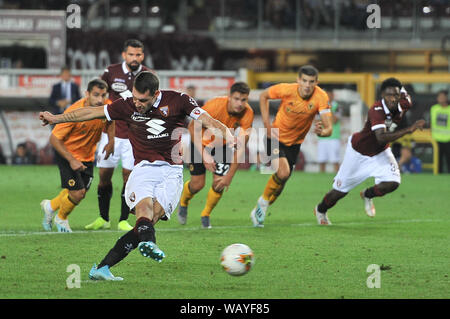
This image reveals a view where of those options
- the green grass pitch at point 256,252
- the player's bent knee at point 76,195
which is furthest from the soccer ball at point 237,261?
the player's bent knee at point 76,195

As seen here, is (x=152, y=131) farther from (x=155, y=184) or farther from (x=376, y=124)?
(x=376, y=124)

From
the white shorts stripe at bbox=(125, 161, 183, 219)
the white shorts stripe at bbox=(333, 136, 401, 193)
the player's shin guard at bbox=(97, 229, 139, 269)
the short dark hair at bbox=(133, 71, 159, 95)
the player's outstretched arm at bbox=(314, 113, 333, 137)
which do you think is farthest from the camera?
the white shorts stripe at bbox=(333, 136, 401, 193)

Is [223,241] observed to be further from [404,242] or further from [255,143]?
[255,143]

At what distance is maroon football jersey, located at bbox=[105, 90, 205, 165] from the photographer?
8055 mm

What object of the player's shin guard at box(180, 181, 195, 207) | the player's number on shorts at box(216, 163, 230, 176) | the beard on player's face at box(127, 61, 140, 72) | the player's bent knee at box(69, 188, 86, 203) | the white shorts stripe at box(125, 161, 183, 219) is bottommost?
the player's shin guard at box(180, 181, 195, 207)

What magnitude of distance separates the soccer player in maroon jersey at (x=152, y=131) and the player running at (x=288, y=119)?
3.87 meters

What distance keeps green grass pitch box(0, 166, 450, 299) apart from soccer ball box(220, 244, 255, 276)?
0.42 ft

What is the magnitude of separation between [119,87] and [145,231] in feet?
15.7

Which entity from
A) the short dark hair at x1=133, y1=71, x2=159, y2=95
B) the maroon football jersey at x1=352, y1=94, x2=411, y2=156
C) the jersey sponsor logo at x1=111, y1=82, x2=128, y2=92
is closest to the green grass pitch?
the maroon football jersey at x1=352, y1=94, x2=411, y2=156

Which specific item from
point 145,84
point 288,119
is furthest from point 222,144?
point 145,84

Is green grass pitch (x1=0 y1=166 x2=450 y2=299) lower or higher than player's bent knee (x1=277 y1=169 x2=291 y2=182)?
lower

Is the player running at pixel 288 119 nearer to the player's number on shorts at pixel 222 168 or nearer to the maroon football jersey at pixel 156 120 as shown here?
the player's number on shorts at pixel 222 168

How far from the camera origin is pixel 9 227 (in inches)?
453

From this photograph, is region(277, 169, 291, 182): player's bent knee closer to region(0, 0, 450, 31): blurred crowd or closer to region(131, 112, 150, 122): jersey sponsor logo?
region(131, 112, 150, 122): jersey sponsor logo
